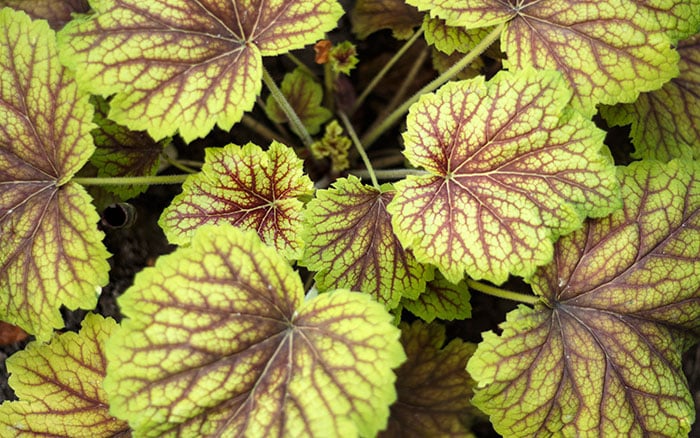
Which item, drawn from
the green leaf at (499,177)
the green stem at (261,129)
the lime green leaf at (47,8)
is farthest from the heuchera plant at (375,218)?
the green stem at (261,129)

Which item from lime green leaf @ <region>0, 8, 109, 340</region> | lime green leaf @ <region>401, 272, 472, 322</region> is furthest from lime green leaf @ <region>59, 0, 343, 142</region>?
lime green leaf @ <region>401, 272, 472, 322</region>

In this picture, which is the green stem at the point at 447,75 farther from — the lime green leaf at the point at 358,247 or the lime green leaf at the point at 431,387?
the lime green leaf at the point at 431,387

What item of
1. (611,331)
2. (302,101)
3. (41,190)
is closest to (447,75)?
(302,101)

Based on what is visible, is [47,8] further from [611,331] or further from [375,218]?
[611,331]

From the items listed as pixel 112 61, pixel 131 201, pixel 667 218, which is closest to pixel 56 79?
pixel 112 61

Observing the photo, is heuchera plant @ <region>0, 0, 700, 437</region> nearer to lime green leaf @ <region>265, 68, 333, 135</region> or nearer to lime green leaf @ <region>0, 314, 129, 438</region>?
lime green leaf @ <region>0, 314, 129, 438</region>

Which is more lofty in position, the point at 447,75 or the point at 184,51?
the point at 447,75
